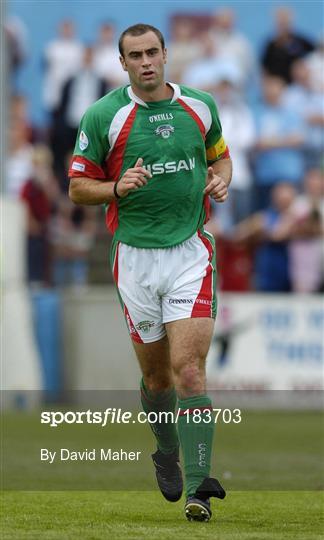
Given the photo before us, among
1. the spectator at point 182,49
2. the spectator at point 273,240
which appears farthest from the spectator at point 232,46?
the spectator at point 273,240

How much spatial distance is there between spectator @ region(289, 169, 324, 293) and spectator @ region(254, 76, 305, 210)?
3.38ft

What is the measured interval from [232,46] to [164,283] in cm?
1272

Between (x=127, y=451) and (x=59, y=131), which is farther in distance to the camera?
(x=59, y=131)

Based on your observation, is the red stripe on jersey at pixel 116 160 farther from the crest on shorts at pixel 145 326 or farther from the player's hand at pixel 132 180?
the crest on shorts at pixel 145 326

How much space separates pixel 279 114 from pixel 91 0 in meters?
3.92

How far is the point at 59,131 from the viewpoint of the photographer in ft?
64.7

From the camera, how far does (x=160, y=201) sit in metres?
Answer: 7.66

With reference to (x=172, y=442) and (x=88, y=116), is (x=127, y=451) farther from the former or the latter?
(x=88, y=116)

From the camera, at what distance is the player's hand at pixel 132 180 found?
7371mm

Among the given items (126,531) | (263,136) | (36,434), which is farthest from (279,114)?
(126,531)

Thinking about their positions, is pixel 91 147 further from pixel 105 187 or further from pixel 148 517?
pixel 148 517

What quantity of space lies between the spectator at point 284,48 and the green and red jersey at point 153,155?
12204 millimetres

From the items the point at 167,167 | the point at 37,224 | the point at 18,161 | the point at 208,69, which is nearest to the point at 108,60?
the point at 208,69

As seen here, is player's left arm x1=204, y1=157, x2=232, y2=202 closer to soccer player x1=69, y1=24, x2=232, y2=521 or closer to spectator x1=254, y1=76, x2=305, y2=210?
soccer player x1=69, y1=24, x2=232, y2=521
